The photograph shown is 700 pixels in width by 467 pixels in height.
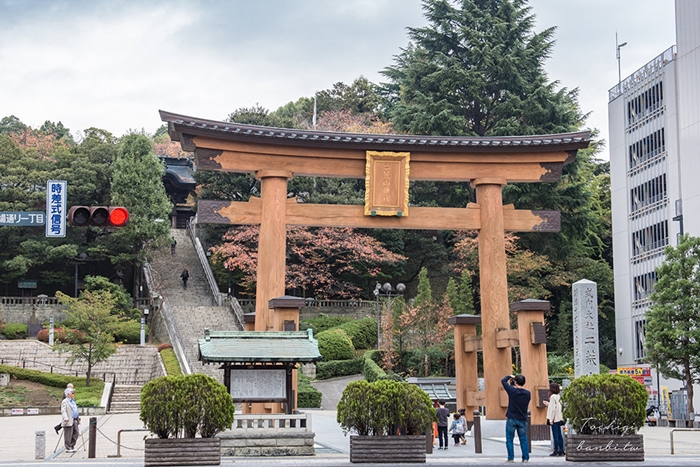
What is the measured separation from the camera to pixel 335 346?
4628 centimetres

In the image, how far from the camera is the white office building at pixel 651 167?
46.2 m

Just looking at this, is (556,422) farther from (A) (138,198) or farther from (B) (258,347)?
(A) (138,198)

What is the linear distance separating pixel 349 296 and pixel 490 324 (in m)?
32.8

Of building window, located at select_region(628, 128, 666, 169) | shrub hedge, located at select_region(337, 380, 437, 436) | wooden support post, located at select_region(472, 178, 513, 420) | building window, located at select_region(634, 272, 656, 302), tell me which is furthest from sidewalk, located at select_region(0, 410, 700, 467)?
building window, located at select_region(628, 128, 666, 169)

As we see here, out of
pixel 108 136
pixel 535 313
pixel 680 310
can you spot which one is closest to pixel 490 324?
pixel 535 313

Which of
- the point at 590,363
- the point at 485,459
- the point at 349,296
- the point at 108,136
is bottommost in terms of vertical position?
the point at 485,459

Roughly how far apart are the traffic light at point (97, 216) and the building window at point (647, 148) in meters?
39.2

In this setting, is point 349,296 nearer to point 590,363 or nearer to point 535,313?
point 535,313

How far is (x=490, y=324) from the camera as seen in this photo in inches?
996

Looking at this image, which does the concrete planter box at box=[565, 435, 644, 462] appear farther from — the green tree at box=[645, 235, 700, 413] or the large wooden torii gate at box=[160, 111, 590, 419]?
the green tree at box=[645, 235, 700, 413]

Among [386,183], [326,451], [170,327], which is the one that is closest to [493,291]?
[386,183]

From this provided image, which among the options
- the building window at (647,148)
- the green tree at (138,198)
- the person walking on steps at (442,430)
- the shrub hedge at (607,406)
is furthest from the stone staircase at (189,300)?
the shrub hedge at (607,406)

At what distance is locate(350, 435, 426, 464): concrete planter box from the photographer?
15977 millimetres

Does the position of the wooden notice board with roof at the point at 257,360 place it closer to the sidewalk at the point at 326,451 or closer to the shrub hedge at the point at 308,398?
the sidewalk at the point at 326,451
